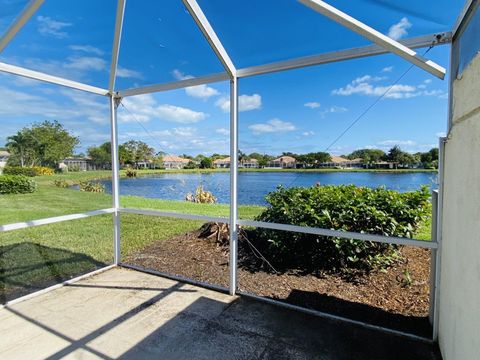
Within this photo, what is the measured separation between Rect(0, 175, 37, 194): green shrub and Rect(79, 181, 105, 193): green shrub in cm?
66

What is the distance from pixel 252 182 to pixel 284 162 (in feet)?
1.46

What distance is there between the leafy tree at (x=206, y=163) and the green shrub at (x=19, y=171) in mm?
1909


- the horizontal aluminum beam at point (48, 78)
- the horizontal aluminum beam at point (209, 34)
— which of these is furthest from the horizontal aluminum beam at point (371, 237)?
the horizontal aluminum beam at point (48, 78)

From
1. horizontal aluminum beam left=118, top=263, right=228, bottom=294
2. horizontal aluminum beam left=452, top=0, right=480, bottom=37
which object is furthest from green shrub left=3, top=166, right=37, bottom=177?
horizontal aluminum beam left=452, top=0, right=480, bottom=37

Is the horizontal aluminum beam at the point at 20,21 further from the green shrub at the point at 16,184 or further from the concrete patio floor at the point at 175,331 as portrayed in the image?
the concrete patio floor at the point at 175,331

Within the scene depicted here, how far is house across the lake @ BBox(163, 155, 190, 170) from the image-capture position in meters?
3.76

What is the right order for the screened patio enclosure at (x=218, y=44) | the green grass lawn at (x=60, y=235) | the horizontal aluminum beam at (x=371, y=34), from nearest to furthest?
the horizontal aluminum beam at (x=371, y=34), the screened patio enclosure at (x=218, y=44), the green grass lawn at (x=60, y=235)

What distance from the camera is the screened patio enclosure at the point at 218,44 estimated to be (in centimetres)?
195

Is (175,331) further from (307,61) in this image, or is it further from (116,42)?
(116,42)

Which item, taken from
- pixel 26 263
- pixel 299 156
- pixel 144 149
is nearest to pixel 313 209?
pixel 299 156

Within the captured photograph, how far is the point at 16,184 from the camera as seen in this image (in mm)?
3086

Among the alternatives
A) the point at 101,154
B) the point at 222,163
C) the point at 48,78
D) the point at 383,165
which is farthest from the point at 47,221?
the point at 383,165

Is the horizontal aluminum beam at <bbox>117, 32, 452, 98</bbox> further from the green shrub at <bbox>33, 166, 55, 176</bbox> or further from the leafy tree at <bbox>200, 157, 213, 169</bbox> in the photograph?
the green shrub at <bbox>33, 166, 55, 176</bbox>

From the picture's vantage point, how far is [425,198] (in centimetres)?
286
